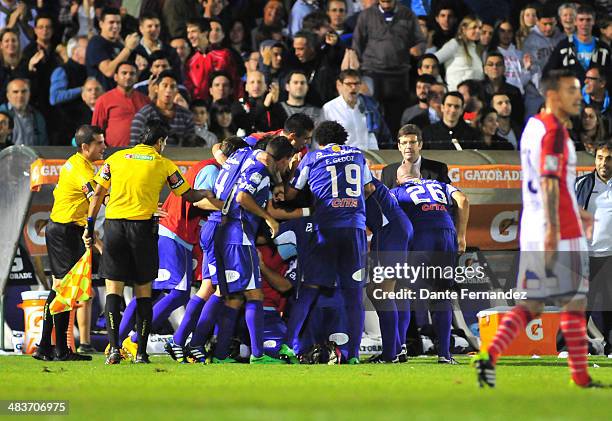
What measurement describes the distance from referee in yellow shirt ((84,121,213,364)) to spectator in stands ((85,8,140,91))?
5.23 m

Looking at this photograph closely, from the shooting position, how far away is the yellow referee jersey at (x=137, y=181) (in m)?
12.4

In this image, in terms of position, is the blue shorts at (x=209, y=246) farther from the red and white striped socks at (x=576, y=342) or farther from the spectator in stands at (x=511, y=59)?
the spectator in stands at (x=511, y=59)

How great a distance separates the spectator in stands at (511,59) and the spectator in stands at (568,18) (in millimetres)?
854

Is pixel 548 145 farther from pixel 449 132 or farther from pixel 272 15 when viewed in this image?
pixel 272 15

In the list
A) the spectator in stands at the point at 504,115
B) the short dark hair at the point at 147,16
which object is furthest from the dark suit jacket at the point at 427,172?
the short dark hair at the point at 147,16

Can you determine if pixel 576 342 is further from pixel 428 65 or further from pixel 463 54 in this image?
pixel 463 54

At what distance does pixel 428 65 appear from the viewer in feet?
62.2

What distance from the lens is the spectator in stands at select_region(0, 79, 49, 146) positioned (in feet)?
54.2

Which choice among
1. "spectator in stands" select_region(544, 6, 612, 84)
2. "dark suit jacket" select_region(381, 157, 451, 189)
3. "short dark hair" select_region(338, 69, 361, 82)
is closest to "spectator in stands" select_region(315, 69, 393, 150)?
"short dark hair" select_region(338, 69, 361, 82)

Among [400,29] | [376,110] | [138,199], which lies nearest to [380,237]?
[138,199]

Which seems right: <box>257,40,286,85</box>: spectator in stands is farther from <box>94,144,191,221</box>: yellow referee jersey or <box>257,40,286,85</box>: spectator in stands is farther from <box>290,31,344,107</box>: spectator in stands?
<box>94,144,191,221</box>: yellow referee jersey

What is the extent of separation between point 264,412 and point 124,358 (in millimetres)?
5946

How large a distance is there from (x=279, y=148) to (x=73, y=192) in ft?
7.26

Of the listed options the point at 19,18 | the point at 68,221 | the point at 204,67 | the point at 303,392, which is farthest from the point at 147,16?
the point at 303,392
